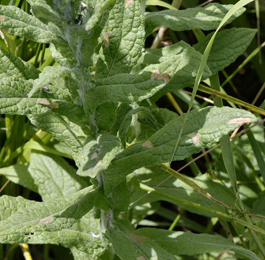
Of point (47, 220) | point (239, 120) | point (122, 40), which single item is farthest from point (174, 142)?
point (47, 220)

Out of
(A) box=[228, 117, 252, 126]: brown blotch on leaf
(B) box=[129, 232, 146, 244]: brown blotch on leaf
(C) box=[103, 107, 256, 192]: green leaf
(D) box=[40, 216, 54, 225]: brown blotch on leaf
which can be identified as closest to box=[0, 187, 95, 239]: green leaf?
(D) box=[40, 216, 54, 225]: brown blotch on leaf

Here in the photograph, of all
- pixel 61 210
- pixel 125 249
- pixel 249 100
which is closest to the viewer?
pixel 61 210

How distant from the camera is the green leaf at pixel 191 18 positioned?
1.80 metres

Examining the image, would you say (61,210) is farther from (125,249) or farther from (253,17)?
(253,17)

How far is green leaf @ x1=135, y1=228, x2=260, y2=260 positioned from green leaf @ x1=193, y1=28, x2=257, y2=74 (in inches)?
28.3

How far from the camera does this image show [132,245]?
67.4 inches

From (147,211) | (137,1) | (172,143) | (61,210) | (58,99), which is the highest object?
(137,1)

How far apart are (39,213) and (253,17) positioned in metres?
2.23

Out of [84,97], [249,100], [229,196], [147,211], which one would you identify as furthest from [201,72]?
[249,100]

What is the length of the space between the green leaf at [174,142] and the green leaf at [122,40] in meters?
0.28

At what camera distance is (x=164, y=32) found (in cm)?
231

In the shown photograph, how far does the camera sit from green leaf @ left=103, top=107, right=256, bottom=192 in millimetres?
1555

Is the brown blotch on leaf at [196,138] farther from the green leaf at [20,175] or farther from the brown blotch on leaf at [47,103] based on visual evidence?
the green leaf at [20,175]

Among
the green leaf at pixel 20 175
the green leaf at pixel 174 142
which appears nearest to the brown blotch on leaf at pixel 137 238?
the green leaf at pixel 174 142
